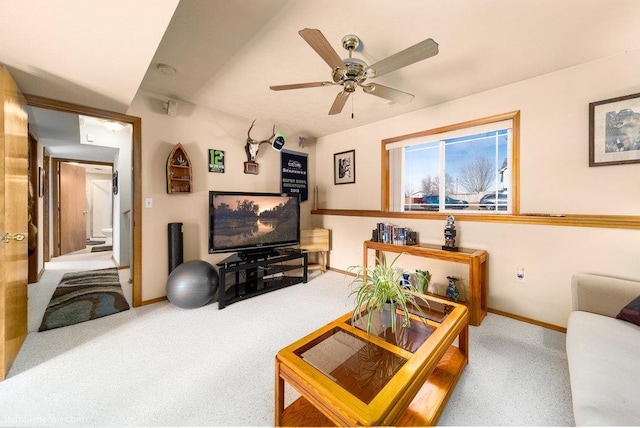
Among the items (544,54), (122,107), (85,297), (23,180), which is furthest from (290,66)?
(85,297)

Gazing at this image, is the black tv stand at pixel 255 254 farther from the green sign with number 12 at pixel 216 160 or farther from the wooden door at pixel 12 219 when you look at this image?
the wooden door at pixel 12 219

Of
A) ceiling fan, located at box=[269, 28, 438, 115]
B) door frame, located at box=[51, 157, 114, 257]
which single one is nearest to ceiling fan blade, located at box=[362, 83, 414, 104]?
ceiling fan, located at box=[269, 28, 438, 115]

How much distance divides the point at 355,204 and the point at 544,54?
101 inches

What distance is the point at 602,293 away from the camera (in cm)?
180

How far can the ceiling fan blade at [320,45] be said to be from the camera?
4.54 feet

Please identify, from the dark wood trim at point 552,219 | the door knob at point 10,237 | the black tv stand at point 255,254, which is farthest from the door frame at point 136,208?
the dark wood trim at point 552,219

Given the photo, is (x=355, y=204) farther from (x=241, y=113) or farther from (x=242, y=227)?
(x=241, y=113)

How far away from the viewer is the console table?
2.37 m

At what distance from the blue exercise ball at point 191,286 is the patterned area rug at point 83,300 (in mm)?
633

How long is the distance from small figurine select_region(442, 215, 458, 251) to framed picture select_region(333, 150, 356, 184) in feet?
5.26

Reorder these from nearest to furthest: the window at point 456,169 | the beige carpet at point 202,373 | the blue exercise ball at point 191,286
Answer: the beige carpet at point 202,373 < the blue exercise ball at point 191,286 < the window at point 456,169

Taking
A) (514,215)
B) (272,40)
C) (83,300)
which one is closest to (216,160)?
(272,40)

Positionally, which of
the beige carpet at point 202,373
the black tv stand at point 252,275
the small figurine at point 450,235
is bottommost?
the beige carpet at point 202,373

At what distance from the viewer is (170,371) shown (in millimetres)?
1710
